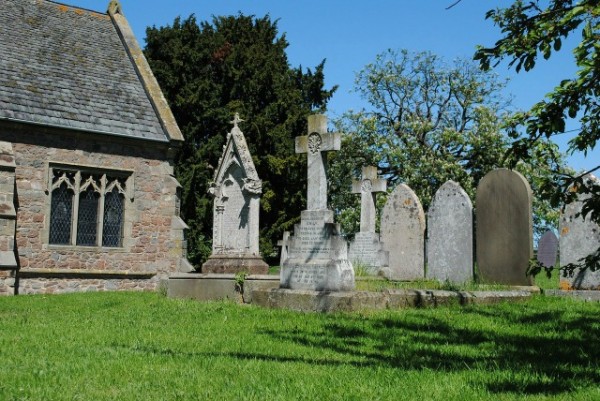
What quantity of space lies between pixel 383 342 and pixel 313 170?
15.2ft

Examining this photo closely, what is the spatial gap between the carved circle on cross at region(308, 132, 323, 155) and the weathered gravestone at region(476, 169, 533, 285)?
11.8 feet

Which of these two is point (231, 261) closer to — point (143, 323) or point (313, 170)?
point (313, 170)

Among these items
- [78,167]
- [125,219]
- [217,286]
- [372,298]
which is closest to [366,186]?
[217,286]

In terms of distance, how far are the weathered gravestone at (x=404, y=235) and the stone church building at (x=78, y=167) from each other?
6.03 metres

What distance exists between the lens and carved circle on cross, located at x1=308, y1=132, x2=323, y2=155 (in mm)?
10453

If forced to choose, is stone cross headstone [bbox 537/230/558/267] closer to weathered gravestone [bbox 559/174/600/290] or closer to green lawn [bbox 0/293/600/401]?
weathered gravestone [bbox 559/174/600/290]

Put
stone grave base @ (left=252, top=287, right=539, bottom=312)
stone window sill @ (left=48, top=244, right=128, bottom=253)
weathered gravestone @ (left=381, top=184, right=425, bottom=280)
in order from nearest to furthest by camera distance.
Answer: stone grave base @ (left=252, top=287, right=539, bottom=312) → weathered gravestone @ (left=381, top=184, right=425, bottom=280) → stone window sill @ (left=48, top=244, right=128, bottom=253)

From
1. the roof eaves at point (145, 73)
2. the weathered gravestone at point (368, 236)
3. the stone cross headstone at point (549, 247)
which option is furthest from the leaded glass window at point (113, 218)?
the stone cross headstone at point (549, 247)

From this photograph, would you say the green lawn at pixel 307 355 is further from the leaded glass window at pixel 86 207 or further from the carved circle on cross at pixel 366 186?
the leaded glass window at pixel 86 207

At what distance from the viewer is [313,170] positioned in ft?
34.1

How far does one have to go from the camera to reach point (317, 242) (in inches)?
389

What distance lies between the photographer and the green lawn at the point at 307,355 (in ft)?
13.9

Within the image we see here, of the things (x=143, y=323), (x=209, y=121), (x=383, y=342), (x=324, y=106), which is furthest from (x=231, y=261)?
(x=324, y=106)

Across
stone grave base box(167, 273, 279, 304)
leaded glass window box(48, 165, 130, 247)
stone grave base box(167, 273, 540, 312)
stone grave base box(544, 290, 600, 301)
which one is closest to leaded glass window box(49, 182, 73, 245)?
leaded glass window box(48, 165, 130, 247)
